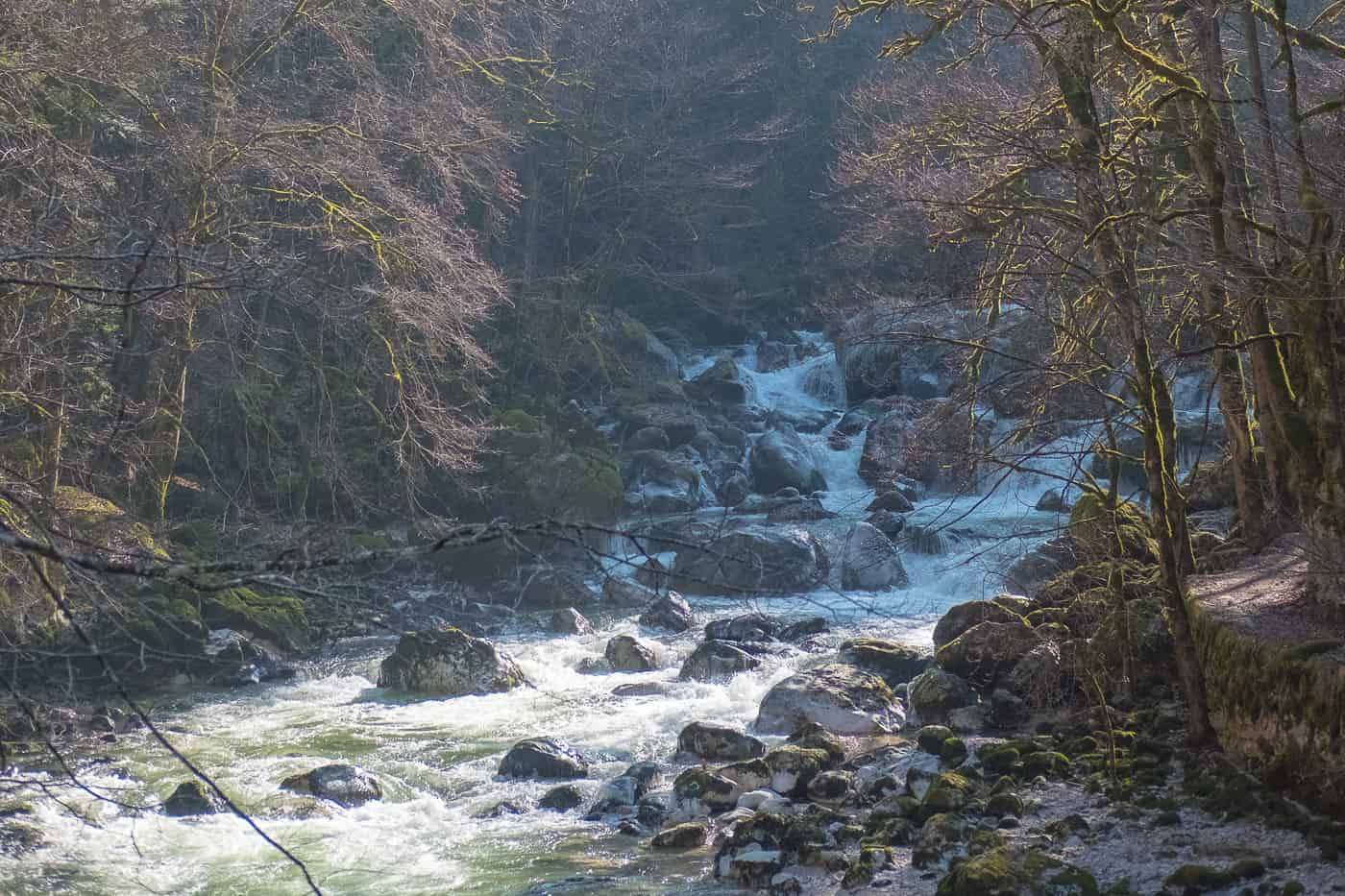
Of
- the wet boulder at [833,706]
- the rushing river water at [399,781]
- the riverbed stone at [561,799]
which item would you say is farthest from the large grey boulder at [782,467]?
the riverbed stone at [561,799]

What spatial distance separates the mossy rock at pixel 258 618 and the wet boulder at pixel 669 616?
4.19 metres

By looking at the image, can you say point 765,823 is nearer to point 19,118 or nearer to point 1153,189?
point 1153,189

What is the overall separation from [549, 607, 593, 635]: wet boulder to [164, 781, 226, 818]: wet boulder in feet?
24.0

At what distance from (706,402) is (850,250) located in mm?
7640

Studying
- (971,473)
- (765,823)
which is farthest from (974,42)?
(765,823)

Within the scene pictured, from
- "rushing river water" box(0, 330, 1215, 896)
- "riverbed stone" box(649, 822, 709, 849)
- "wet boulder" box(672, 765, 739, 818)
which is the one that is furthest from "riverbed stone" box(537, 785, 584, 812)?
"riverbed stone" box(649, 822, 709, 849)

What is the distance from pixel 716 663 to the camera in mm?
13312

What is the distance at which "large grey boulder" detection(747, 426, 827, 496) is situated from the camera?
76.8 feet

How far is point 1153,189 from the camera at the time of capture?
8.00 m

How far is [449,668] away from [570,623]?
323cm

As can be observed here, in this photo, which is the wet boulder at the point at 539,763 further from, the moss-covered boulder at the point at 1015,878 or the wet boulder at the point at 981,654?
the moss-covered boulder at the point at 1015,878

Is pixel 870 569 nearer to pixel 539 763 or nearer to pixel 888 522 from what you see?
pixel 888 522

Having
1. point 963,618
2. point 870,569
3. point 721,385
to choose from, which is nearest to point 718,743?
point 963,618

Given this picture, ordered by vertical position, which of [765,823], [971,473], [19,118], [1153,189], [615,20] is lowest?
[765,823]
